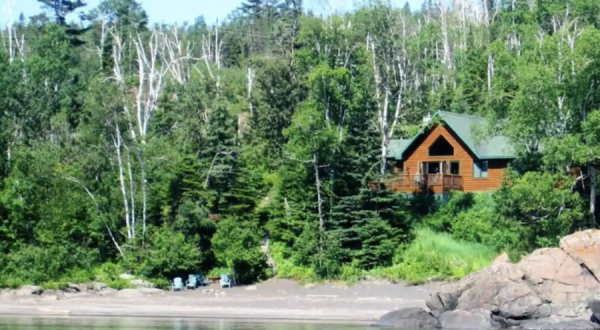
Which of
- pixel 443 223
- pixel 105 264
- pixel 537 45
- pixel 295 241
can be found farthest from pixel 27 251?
pixel 537 45

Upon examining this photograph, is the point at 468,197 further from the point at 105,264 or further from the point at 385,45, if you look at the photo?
the point at 105,264

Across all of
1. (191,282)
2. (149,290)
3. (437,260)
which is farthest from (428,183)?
(149,290)

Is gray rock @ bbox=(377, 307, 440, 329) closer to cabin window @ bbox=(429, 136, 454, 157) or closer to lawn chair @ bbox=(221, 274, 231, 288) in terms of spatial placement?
lawn chair @ bbox=(221, 274, 231, 288)

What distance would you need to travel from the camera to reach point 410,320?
109 feet

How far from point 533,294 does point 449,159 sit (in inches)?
760

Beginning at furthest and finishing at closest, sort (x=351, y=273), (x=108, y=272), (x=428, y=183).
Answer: (x=428, y=183)
(x=108, y=272)
(x=351, y=273)

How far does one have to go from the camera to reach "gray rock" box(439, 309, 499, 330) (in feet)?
107

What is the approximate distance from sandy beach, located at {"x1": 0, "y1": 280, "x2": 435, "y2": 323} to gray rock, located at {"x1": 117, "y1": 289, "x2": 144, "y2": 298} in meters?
0.04

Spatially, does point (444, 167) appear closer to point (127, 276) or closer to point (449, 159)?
point (449, 159)

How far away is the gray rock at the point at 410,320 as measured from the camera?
109 feet

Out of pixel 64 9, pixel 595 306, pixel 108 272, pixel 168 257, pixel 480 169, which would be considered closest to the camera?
pixel 595 306

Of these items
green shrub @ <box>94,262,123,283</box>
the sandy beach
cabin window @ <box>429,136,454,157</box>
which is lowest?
the sandy beach

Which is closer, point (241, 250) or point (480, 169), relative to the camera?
point (241, 250)

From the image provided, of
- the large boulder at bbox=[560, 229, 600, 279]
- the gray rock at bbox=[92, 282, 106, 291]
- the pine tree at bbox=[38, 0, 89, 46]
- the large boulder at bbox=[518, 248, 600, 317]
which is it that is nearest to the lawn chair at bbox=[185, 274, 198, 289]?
the gray rock at bbox=[92, 282, 106, 291]
